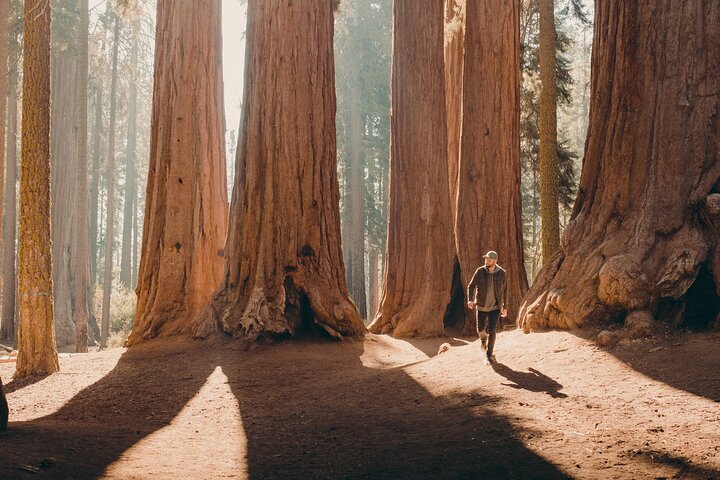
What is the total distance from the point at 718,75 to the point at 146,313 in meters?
9.10

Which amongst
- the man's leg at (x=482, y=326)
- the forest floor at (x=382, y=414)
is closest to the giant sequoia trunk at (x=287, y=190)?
the forest floor at (x=382, y=414)

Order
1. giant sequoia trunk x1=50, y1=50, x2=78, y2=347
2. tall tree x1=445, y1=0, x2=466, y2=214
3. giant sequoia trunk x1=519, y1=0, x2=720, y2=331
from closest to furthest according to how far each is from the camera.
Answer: giant sequoia trunk x1=519, y1=0, x2=720, y2=331 < tall tree x1=445, y1=0, x2=466, y2=214 < giant sequoia trunk x1=50, y1=50, x2=78, y2=347

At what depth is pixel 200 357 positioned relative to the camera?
10.1 meters

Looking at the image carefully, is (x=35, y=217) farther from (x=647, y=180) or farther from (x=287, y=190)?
(x=647, y=180)

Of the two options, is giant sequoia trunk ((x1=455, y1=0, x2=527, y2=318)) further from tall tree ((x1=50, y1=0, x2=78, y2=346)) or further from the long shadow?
tall tree ((x1=50, y1=0, x2=78, y2=346))

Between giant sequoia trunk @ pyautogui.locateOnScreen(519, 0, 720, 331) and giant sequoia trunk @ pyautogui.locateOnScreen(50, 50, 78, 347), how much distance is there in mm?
17948

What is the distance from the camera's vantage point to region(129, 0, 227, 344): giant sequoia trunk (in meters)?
12.2

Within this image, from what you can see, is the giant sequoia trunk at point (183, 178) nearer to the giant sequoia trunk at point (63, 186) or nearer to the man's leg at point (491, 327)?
the man's leg at point (491, 327)

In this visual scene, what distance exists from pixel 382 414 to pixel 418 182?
8.21 m

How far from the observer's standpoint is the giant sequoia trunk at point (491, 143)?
1379 cm

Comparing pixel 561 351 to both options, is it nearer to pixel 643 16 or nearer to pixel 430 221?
pixel 643 16

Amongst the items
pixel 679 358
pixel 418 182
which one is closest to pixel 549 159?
pixel 418 182

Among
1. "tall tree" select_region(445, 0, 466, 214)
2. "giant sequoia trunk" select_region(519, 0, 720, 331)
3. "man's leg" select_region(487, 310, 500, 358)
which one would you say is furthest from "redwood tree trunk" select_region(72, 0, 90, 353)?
"giant sequoia trunk" select_region(519, 0, 720, 331)

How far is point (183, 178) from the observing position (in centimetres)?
1250
